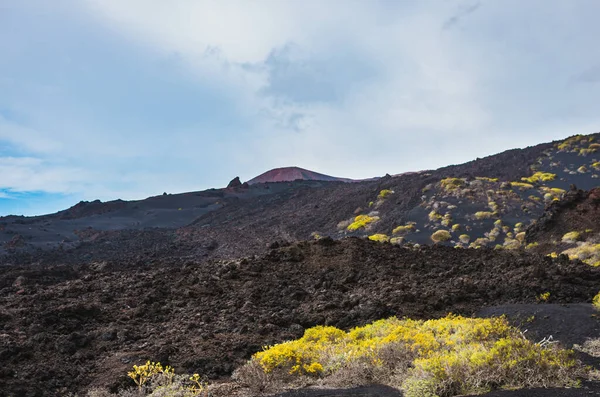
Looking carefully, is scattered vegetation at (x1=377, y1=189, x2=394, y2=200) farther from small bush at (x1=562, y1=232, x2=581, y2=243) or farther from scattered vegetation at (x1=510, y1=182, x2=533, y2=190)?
small bush at (x1=562, y1=232, x2=581, y2=243)

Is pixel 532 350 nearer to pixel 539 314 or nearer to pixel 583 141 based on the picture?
pixel 539 314

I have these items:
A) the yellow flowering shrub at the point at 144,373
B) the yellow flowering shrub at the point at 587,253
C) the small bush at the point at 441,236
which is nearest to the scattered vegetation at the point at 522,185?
the small bush at the point at 441,236

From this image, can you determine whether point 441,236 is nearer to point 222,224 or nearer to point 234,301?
point 234,301

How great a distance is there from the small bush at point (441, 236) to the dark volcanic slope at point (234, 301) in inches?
372

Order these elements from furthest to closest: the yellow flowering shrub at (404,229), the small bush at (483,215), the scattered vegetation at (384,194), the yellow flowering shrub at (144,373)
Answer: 1. the scattered vegetation at (384,194)
2. the yellow flowering shrub at (404,229)
3. the small bush at (483,215)
4. the yellow flowering shrub at (144,373)

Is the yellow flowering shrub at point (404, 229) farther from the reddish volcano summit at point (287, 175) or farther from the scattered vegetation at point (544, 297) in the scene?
the reddish volcano summit at point (287, 175)

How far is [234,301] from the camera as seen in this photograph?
12.9 meters

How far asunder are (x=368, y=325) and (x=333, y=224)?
89.7 ft

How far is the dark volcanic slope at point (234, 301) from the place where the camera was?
353 inches

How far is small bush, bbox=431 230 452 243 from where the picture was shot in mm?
26447

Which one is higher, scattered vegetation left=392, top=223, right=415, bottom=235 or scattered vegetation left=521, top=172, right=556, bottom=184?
scattered vegetation left=521, top=172, right=556, bottom=184

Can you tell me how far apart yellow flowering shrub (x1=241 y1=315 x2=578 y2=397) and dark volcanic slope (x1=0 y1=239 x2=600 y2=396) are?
1.35 metres

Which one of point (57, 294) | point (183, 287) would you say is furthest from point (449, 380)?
point (57, 294)

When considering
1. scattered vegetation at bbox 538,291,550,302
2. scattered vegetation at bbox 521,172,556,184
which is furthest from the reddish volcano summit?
scattered vegetation at bbox 538,291,550,302
